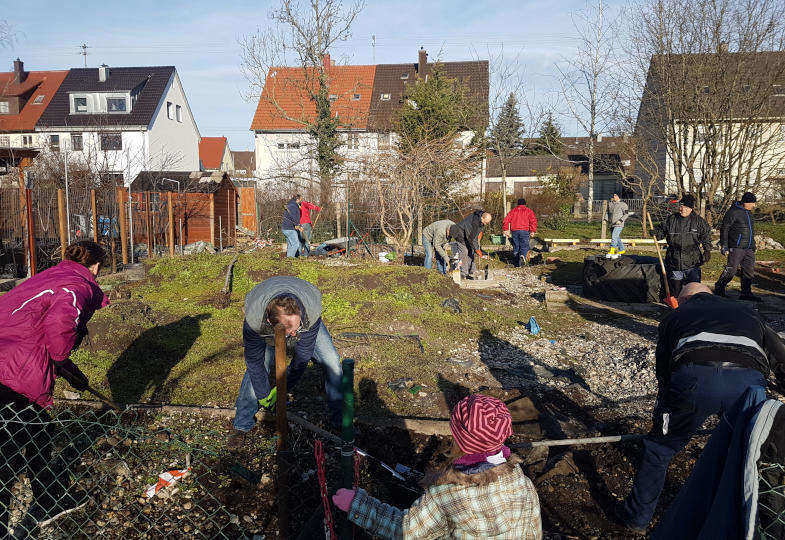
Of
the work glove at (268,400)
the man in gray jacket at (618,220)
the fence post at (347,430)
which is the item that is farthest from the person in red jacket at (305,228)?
the fence post at (347,430)

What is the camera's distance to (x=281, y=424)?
8.04 feet

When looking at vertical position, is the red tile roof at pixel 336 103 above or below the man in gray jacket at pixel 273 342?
above

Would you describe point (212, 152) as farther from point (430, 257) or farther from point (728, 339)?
point (728, 339)

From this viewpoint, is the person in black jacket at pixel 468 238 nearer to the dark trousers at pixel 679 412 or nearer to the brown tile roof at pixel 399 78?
the dark trousers at pixel 679 412

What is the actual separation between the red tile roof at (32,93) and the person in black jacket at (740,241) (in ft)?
115

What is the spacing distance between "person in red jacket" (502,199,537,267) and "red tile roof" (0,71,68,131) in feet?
99.7

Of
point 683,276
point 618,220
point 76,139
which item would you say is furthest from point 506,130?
point 76,139

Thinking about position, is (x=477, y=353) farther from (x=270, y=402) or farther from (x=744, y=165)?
(x=744, y=165)

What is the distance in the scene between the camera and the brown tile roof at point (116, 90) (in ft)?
96.2

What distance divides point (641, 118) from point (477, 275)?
8961 millimetres

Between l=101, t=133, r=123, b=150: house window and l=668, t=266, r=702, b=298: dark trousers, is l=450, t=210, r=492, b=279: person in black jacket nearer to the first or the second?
l=668, t=266, r=702, b=298: dark trousers

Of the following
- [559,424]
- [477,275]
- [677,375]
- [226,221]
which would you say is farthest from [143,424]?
[226,221]

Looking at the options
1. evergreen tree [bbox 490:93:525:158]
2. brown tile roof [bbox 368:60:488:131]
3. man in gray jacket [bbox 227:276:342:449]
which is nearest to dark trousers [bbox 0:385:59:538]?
man in gray jacket [bbox 227:276:342:449]

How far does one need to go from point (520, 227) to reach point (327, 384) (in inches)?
373
